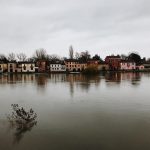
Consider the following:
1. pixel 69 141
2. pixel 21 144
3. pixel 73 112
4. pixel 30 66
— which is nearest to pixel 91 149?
pixel 69 141

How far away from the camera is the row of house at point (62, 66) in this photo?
114 metres

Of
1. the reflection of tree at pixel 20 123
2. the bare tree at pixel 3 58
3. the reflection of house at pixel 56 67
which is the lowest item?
the reflection of tree at pixel 20 123

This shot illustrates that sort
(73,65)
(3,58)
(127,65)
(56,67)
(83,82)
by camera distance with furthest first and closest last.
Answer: (3,58) → (127,65) → (73,65) → (56,67) → (83,82)

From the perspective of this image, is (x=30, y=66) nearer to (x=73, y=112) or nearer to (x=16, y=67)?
(x=16, y=67)

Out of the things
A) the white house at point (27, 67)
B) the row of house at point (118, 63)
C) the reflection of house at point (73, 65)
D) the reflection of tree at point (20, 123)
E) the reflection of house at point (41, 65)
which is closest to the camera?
the reflection of tree at point (20, 123)

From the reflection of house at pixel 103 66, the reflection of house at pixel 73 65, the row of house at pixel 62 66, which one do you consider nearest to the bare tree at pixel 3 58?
the row of house at pixel 62 66

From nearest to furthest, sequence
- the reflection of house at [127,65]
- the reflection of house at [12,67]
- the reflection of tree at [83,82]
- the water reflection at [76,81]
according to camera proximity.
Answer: the reflection of tree at [83,82]
the water reflection at [76,81]
the reflection of house at [12,67]
the reflection of house at [127,65]

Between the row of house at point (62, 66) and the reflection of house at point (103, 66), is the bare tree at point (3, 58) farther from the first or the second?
the reflection of house at point (103, 66)

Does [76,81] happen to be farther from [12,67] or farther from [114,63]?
[114,63]

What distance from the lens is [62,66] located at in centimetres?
11888

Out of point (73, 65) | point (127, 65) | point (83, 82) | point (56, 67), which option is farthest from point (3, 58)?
point (83, 82)

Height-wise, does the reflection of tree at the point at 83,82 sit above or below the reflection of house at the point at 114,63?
below

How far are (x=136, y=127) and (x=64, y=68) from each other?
107 m

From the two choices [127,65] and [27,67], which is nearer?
[27,67]
